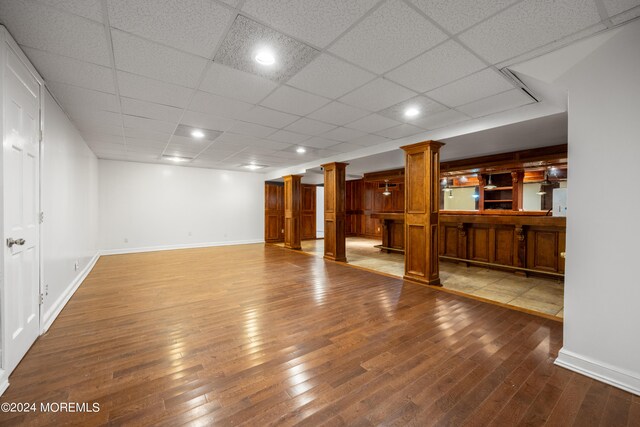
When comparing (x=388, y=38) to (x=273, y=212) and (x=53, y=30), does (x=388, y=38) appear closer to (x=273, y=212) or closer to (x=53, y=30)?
(x=53, y=30)

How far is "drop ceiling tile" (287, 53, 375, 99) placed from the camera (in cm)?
239

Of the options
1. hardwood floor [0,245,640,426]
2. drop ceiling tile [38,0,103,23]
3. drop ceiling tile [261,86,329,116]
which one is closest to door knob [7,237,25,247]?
hardwood floor [0,245,640,426]

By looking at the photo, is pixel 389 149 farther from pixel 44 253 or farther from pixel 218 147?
pixel 44 253

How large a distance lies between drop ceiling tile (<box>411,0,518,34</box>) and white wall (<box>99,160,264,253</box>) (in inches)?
325

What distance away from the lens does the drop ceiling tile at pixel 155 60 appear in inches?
81.8

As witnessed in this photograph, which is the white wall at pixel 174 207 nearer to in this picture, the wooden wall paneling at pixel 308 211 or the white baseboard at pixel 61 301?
the wooden wall paneling at pixel 308 211

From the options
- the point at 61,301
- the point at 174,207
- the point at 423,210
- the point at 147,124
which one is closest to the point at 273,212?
the point at 174,207

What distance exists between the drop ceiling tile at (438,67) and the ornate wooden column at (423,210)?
1.70 meters

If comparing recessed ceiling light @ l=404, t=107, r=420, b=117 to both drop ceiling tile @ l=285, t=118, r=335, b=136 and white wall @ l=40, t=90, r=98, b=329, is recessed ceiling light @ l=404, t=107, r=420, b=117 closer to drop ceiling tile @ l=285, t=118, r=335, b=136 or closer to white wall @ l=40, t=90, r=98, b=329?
drop ceiling tile @ l=285, t=118, r=335, b=136

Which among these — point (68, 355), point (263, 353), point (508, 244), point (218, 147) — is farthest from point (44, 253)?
point (508, 244)

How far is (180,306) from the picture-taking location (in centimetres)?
337

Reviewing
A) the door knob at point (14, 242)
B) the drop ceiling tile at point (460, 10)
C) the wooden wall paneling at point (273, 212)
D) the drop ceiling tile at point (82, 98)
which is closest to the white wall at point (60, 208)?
the drop ceiling tile at point (82, 98)

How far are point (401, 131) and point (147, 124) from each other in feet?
13.2

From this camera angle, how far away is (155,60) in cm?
232
